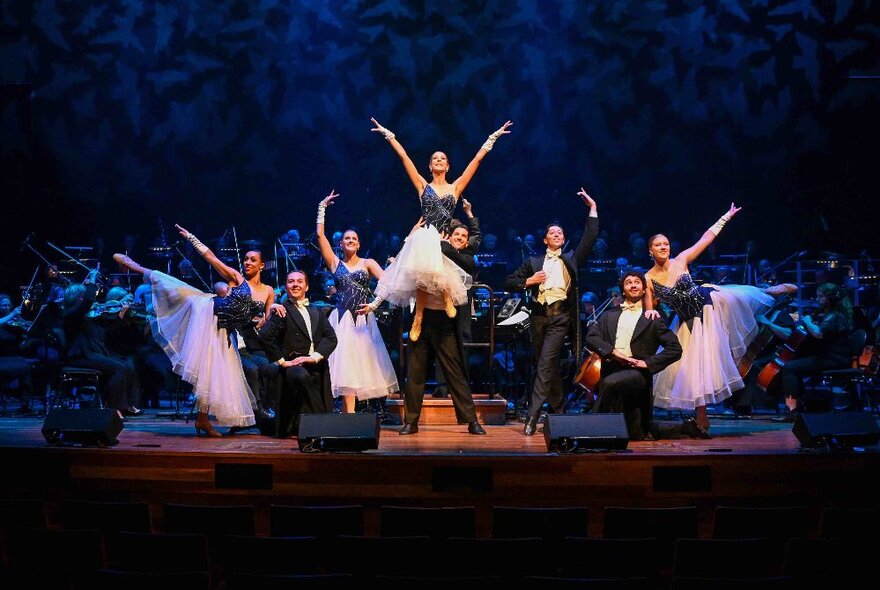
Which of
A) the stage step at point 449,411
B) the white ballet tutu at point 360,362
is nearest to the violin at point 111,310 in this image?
the white ballet tutu at point 360,362

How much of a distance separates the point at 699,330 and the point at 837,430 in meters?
1.54

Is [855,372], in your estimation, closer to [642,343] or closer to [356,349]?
[642,343]

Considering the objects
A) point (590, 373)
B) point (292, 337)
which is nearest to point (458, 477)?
point (292, 337)

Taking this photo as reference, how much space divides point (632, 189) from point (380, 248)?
437cm

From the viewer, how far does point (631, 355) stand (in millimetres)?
6617

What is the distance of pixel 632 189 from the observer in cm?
1449

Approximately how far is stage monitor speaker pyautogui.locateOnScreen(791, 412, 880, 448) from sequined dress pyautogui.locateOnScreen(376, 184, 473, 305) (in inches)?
100

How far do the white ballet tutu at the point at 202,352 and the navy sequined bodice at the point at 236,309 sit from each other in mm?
67

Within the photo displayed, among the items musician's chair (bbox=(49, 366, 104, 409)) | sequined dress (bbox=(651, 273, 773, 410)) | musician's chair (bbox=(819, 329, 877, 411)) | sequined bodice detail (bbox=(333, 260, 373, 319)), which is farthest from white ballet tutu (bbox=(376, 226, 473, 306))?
musician's chair (bbox=(819, 329, 877, 411))

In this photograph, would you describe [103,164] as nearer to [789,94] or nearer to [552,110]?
[552,110]

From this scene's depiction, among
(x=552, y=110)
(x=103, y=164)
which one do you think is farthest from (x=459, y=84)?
(x=103, y=164)

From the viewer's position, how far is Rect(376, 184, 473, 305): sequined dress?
6598mm

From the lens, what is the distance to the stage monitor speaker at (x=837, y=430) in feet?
18.4

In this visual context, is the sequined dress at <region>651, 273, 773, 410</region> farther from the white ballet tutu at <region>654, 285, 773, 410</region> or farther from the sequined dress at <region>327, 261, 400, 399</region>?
the sequined dress at <region>327, 261, 400, 399</region>
